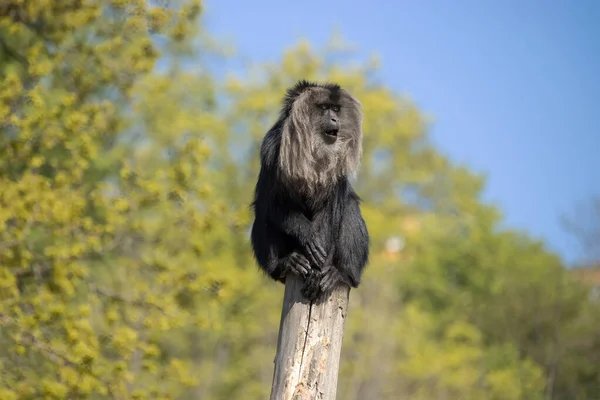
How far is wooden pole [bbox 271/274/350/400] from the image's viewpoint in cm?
520

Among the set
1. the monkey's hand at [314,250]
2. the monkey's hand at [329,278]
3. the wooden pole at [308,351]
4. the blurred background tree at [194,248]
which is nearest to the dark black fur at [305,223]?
the monkey's hand at [314,250]

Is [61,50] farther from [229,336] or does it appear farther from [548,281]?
[548,281]

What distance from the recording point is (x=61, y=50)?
12.0 m

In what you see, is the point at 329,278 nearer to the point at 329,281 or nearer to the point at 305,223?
the point at 329,281

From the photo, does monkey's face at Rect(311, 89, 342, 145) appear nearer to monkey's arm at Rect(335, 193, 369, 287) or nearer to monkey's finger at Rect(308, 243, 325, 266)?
monkey's arm at Rect(335, 193, 369, 287)

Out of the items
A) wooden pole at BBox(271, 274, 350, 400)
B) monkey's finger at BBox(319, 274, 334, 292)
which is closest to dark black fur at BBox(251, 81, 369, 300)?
monkey's finger at BBox(319, 274, 334, 292)

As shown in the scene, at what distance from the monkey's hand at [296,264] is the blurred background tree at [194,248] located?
144 inches

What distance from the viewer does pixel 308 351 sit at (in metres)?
5.22

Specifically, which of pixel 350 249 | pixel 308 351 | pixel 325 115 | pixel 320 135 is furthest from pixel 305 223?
pixel 308 351

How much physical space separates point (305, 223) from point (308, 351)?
1.41 meters

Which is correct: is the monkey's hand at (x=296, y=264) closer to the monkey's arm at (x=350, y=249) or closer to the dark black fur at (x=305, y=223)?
the dark black fur at (x=305, y=223)

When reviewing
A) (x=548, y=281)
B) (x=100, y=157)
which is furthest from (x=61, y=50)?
(x=548, y=281)

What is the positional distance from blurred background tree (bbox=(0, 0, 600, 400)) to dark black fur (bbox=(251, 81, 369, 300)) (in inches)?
136

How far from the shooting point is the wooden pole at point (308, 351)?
5.20 meters
